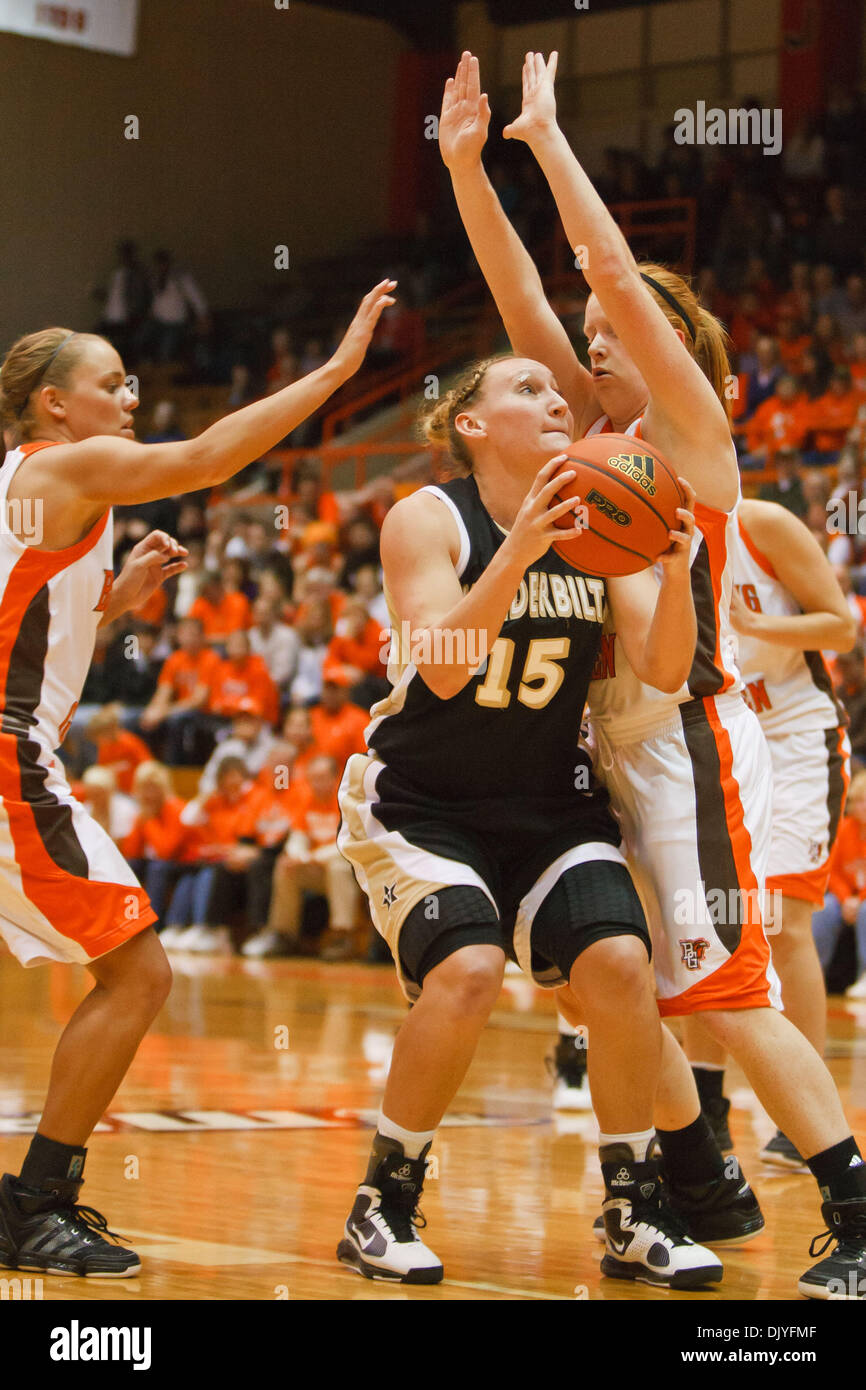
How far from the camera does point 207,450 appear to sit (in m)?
3.53

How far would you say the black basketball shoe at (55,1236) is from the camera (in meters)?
3.52

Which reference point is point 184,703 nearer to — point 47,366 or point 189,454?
point 47,366

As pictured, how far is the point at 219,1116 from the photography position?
5.69 meters

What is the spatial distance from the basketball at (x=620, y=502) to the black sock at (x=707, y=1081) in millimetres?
2040

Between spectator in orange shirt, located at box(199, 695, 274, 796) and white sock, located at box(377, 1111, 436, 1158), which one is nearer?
white sock, located at box(377, 1111, 436, 1158)

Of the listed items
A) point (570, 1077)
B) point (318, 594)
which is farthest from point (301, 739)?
point (570, 1077)

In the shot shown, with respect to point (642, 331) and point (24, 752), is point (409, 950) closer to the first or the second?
point (24, 752)

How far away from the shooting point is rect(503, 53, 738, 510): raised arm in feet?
11.6

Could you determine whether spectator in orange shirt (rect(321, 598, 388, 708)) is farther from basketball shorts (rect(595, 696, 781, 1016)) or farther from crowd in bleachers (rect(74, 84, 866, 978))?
basketball shorts (rect(595, 696, 781, 1016))

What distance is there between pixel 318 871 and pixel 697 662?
26.0ft

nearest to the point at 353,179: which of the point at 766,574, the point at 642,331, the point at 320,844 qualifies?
the point at 320,844

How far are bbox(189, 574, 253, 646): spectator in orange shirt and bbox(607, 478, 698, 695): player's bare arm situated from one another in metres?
10.6

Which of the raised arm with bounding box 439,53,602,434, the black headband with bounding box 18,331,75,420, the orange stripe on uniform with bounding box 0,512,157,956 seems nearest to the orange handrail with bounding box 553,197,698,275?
the raised arm with bounding box 439,53,602,434

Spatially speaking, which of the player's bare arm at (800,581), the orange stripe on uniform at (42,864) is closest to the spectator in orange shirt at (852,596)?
the player's bare arm at (800,581)
